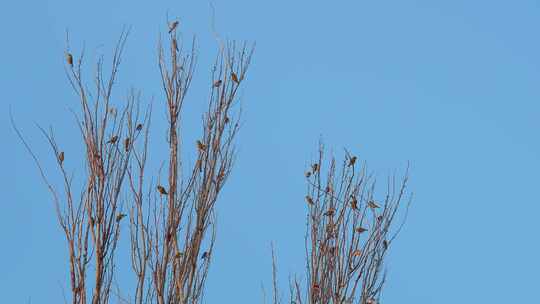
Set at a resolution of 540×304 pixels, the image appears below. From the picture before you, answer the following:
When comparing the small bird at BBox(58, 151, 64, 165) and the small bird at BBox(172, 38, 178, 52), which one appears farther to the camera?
the small bird at BBox(172, 38, 178, 52)

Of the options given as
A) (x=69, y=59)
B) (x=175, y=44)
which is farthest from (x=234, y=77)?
(x=69, y=59)

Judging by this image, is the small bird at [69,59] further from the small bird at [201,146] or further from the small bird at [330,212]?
the small bird at [330,212]

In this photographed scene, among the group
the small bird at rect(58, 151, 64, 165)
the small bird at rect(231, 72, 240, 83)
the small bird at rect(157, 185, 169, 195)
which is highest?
the small bird at rect(231, 72, 240, 83)

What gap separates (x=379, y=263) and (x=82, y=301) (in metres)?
1.20

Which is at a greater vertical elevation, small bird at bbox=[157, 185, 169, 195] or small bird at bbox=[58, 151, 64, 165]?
small bird at bbox=[58, 151, 64, 165]

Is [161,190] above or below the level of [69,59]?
below

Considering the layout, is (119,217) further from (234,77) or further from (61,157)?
(234,77)

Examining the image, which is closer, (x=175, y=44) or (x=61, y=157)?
(x=61, y=157)

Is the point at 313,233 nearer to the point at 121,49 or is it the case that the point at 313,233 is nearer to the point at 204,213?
the point at 204,213

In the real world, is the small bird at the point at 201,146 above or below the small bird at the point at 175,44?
below

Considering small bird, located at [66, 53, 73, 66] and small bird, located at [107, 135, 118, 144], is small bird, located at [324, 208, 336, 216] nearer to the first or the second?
small bird, located at [107, 135, 118, 144]

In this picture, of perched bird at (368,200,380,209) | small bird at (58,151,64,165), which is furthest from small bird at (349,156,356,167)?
small bird at (58,151,64,165)

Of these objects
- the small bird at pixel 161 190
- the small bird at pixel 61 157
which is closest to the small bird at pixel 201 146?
the small bird at pixel 161 190

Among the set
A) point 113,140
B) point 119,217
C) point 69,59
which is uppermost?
point 69,59
